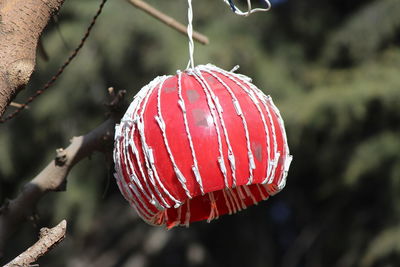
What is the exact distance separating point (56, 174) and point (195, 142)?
0.46 meters

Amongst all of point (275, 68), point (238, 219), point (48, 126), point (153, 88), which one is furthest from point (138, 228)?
point (153, 88)

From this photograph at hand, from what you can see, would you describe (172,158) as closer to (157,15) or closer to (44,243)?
(44,243)

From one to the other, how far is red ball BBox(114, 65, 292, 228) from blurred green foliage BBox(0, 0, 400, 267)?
6.24ft

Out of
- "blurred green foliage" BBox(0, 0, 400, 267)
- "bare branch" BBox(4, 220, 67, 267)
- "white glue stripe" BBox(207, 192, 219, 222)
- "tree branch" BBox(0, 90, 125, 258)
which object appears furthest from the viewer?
"blurred green foliage" BBox(0, 0, 400, 267)

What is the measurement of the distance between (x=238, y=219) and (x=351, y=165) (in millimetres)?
1249

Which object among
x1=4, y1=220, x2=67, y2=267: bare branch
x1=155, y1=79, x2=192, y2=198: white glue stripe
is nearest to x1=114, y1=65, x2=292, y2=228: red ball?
x1=155, y1=79, x2=192, y2=198: white glue stripe

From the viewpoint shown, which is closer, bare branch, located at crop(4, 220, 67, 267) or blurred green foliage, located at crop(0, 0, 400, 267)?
bare branch, located at crop(4, 220, 67, 267)

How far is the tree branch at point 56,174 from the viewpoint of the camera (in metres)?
1.38

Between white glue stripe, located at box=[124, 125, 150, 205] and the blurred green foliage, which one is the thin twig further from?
the blurred green foliage

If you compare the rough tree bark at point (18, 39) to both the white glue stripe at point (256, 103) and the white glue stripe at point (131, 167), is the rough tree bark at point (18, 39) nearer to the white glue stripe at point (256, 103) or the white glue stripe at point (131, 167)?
the white glue stripe at point (131, 167)

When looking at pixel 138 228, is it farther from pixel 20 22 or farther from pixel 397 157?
pixel 20 22

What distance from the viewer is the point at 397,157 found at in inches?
116

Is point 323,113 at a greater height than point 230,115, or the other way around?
point 230,115

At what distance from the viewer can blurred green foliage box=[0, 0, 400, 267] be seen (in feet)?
9.88
